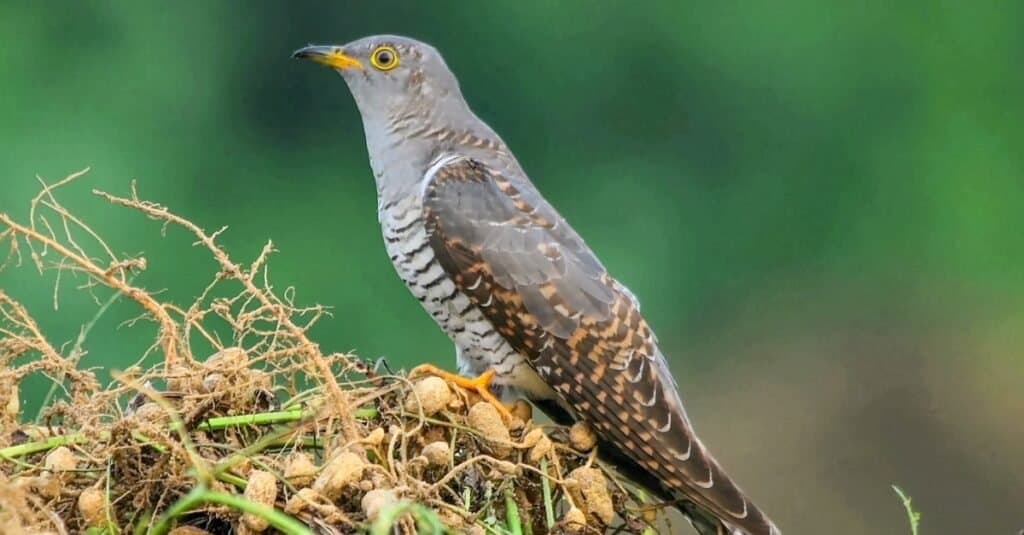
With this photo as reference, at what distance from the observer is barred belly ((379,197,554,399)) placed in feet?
6.91

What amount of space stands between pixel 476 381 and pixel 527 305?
177 millimetres

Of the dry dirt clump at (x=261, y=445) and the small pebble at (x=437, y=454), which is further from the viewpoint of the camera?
the small pebble at (x=437, y=454)

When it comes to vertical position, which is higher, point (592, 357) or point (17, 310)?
point (592, 357)

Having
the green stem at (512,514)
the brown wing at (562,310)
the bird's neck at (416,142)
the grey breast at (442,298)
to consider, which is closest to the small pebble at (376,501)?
the green stem at (512,514)

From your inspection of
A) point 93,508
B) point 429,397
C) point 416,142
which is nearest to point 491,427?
point 429,397

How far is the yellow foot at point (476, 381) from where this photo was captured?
5.57 feet

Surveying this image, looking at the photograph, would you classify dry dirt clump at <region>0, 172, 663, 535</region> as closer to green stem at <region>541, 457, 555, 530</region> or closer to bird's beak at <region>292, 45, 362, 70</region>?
green stem at <region>541, 457, 555, 530</region>

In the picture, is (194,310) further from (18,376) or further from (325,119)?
(325,119)

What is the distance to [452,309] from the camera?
216 cm

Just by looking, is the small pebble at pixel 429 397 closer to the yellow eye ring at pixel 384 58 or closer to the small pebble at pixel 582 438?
the small pebble at pixel 582 438

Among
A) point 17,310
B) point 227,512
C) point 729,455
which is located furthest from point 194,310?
point 729,455

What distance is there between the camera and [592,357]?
2.05 m

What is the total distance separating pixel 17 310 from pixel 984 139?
161 inches

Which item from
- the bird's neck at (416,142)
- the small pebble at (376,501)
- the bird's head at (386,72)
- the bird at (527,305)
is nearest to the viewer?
the small pebble at (376,501)
